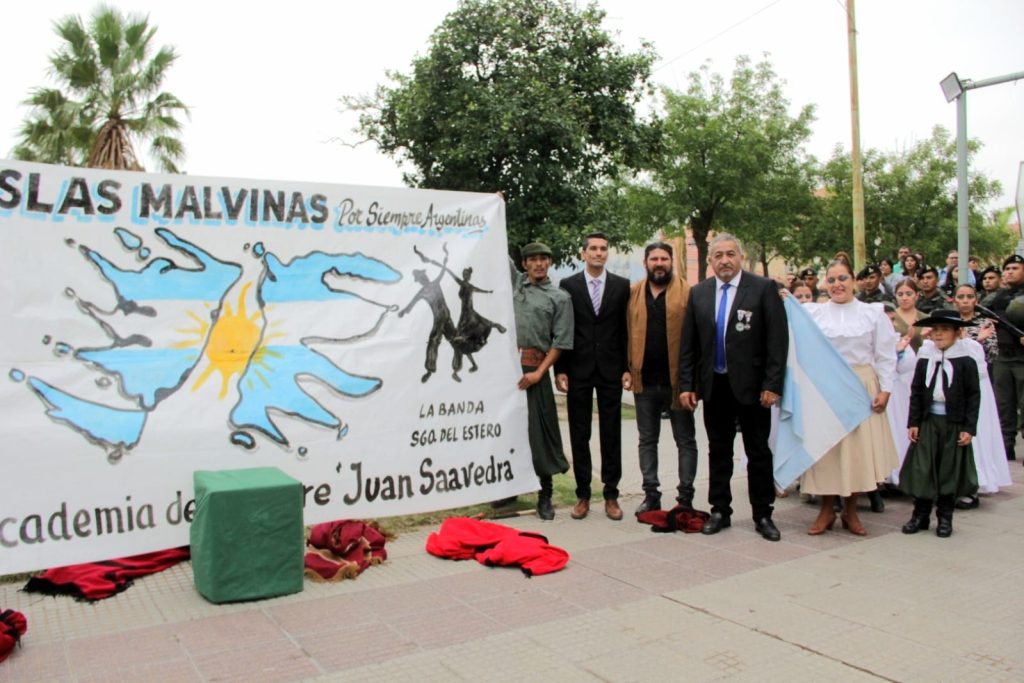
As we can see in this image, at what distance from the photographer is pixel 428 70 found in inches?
530

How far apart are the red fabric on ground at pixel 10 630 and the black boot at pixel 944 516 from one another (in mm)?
5552

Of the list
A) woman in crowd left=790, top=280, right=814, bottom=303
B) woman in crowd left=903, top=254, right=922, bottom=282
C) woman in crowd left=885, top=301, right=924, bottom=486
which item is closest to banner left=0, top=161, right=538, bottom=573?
woman in crowd left=885, top=301, right=924, bottom=486

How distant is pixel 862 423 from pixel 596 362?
1.90 metres

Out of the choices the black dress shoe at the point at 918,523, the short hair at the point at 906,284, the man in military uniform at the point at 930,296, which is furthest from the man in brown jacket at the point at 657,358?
the man in military uniform at the point at 930,296

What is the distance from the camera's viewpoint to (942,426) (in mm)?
6387

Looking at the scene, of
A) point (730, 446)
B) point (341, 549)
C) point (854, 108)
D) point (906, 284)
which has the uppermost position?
point (854, 108)

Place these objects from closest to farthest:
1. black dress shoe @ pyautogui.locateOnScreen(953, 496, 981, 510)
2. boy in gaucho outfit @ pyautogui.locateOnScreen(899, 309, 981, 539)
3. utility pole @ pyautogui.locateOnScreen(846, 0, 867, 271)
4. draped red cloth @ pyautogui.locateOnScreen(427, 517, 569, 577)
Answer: draped red cloth @ pyautogui.locateOnScreen(427, 517, 569, 577) → boy in gaucho outfit @ pyautogui.locateOnScreen(899, 309, 981, 539) → black dress shoe @ pyautogui.locateOnScreen(953, 496, 981, 510) → utility pole @ pyautogui.locateOnScreen(846, 0, 867, 271)

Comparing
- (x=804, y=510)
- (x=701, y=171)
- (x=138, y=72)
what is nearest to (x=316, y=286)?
(x=804, y=510)

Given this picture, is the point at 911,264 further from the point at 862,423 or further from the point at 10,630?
the point at 10,630

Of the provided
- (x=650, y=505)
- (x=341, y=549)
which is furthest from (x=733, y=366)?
(x=341, y=549)

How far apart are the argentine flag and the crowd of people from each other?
0.08m

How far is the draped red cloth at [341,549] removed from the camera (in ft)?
16.9

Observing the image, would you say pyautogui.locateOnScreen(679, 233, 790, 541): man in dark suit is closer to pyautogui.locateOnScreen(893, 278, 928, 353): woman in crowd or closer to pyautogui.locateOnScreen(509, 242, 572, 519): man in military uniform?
pyautogui.locateOnScreen(509, 242, 572, 519): man in military uniform

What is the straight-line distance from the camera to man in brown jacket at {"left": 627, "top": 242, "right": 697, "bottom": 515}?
6.57 meters
